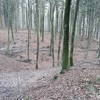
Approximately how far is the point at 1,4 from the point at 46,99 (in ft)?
114

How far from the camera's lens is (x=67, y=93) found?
7332 millimetres

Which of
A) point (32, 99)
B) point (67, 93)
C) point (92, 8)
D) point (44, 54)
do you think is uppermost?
point (92, 8)

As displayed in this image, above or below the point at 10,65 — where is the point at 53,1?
above

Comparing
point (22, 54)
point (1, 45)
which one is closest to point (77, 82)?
point (22, 54)

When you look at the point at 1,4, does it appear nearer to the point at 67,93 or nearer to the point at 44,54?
the point at 44,54

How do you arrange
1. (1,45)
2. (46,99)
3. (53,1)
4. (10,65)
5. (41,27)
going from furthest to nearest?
(41,27) < (1,45) < (53,1) < (10,65) < (46,99)

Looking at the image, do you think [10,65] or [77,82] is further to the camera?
[10,65]

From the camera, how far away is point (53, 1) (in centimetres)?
2150

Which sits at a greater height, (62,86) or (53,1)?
(53,1)

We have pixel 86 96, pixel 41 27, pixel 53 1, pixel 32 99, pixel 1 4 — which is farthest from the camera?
pixel 1 4

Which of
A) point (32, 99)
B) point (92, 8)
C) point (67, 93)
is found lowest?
point (32, 99)

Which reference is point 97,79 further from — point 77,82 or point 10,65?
point 10,65

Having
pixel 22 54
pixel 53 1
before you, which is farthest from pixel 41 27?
pixel 53 1

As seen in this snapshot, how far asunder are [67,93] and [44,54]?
18.9 meters
